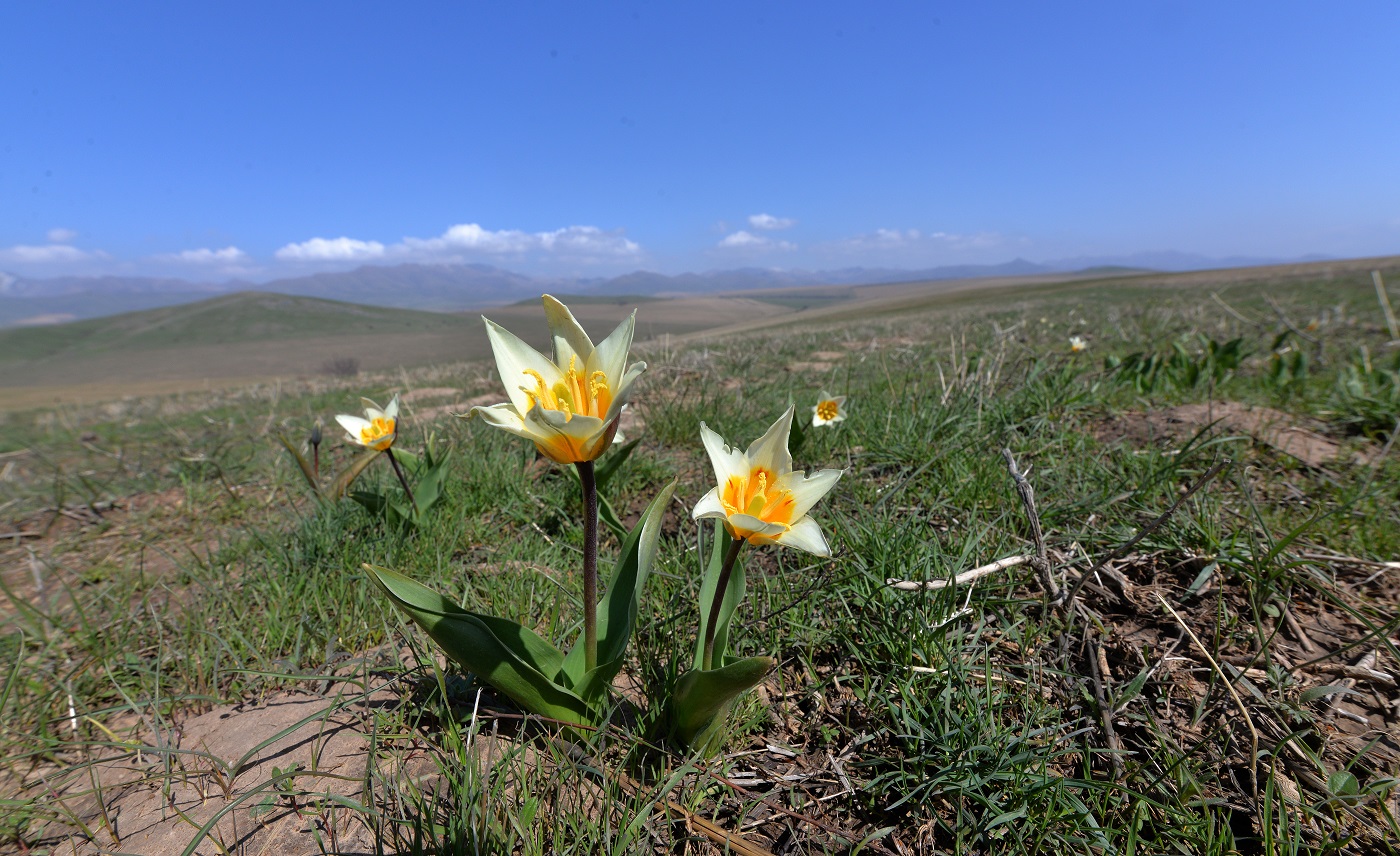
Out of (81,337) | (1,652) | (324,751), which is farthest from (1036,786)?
(81,337)

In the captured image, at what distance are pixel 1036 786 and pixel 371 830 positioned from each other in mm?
1406

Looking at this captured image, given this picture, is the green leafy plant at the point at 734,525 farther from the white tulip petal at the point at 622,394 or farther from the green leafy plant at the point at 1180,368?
the green leafy plant at the point at 1180,368

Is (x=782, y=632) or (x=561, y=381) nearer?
(x=561, y=381)

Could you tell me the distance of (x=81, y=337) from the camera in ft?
218

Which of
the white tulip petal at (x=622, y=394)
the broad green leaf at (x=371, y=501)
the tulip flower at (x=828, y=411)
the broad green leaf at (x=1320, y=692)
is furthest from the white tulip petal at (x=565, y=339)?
the tulip flower at (x=828, y=411)

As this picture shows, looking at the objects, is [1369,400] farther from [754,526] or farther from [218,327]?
[218,327]

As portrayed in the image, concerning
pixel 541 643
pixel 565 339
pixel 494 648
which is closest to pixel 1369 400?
pixel 565 339

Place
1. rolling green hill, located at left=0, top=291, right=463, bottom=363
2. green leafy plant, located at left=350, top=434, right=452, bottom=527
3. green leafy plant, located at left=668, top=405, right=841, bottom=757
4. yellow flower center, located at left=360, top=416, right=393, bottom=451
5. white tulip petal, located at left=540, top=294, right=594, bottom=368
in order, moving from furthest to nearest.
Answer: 1. rolling green hill, located at left=0, top=291, right=463, bottom=363
2. green leafy plant, located at left=350, top=434, right=452, bottom=527
3. yellow flower center, located at left=360, top=416, right=393, bottom=451
4. white tulip petal, located at left=540, top=294, right=594, bottom=368
5. green leafy plant, located at left=668, top=405, right=841, bottom=757

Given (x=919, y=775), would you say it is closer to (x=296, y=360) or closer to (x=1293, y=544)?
(x=1293, y=544)

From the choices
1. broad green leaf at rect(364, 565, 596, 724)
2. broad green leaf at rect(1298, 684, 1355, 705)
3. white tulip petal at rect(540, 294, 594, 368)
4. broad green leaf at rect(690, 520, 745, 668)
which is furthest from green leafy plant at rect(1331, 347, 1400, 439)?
broad green leaf at rect(364, 565, 596, 724)

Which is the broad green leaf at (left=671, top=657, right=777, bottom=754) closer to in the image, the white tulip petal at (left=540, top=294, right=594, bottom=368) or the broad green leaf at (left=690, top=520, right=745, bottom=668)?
the broad green leaf at (left=690, top=520, right=745, bottom=668)

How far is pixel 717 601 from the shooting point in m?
1.23

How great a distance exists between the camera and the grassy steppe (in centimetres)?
121

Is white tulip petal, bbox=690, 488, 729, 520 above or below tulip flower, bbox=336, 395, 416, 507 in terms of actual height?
above
